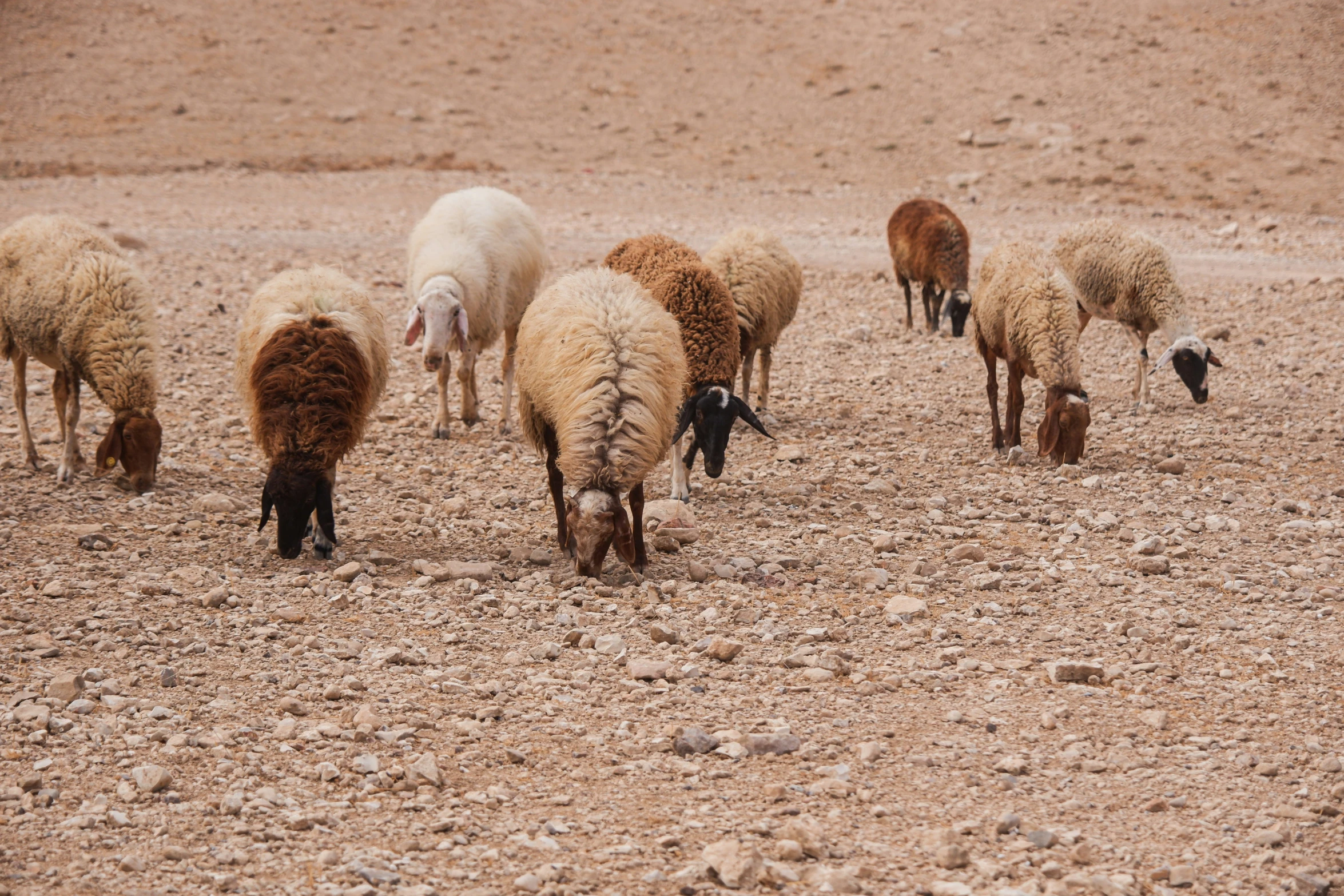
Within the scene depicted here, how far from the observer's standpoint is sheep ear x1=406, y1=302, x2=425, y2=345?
1101 centimetres

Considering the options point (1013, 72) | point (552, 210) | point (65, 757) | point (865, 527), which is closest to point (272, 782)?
point (65, 757)

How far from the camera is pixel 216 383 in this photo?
1314 cm

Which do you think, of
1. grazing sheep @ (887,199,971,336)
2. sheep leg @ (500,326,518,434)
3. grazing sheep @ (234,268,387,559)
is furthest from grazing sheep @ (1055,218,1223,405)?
grazing sheep @ (234,268,387,559)

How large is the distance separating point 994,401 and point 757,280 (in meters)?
2.36

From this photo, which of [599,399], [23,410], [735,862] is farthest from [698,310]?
[23,410]

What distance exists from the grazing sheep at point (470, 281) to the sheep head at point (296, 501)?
2.71 metres

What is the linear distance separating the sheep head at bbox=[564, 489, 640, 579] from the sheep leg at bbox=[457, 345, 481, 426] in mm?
3981

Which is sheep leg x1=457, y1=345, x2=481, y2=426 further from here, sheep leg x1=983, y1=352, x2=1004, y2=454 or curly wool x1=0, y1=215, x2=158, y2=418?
sheep leg x1=983, y1=352, x2=1004, y2=454

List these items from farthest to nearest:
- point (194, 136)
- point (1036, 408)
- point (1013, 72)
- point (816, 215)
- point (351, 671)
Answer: point (1013, 72)
point (194, 136)
point (816, 215)
point (1036, 408)
point (351, 671)

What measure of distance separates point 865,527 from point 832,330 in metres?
7.04

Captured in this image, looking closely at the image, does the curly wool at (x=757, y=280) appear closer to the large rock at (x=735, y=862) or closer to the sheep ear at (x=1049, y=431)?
the sheep ear at (x=1049, y=431)

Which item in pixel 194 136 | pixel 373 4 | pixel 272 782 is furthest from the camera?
pixel 373 4

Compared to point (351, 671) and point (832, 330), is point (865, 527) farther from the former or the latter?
point (832, 330)

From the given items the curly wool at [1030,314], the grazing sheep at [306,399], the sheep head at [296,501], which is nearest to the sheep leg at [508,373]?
the grazing sheep at [306,399]
